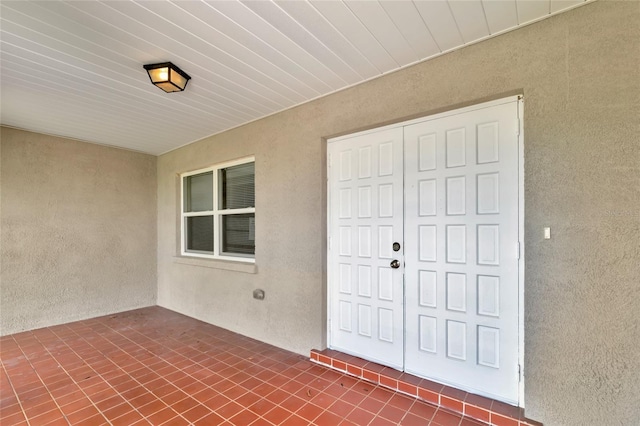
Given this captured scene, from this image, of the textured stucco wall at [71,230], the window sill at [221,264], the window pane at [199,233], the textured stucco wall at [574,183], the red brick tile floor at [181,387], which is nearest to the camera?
the textured stucco wall at [574,183]

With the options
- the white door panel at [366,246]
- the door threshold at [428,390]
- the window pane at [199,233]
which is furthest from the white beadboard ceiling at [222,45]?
the door threshold at [428,390]

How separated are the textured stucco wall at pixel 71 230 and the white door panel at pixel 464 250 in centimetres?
459

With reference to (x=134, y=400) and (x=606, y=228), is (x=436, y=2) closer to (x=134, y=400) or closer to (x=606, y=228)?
(x=606, y=228)

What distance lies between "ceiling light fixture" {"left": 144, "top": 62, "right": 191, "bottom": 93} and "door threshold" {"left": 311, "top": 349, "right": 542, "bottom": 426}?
9.16 ft

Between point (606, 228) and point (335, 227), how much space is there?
6.58ft

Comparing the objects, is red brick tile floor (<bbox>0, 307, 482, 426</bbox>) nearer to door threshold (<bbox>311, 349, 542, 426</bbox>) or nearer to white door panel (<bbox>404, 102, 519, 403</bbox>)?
door threshold (<bbox>311, 349, 542, 426</bbox>)

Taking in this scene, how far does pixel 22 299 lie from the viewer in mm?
3893

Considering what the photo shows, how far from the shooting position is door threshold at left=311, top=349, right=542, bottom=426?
1978mm

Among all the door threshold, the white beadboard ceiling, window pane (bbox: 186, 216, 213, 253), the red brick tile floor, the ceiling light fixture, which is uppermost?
the white beadboard ceiling

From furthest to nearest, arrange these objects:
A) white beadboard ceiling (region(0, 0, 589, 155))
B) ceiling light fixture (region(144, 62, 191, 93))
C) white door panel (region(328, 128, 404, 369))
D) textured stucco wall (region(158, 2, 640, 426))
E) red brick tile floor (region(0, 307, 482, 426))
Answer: white door panel (region(328, 128, 404, 369)), ceiling light fixture (region(144, 62, 191, 93)), red brick tile floor (region(0, 307, 482, 426)), white beadboard ceiling (region(0, 0, 589, 155)), textured stucco wall (region(158, 2, 640, 426))

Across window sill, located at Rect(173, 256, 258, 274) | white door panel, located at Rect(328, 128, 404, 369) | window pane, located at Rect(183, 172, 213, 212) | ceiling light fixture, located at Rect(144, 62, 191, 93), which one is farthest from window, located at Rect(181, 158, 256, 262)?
ceiling light fixture, located at Rect(144, 62, 191, 93)

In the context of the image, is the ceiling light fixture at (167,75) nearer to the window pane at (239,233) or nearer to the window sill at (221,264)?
the window pane at (239,233)

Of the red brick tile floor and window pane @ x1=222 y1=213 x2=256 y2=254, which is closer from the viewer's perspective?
the red brick tile floor

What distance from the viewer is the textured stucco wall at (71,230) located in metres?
3.85
